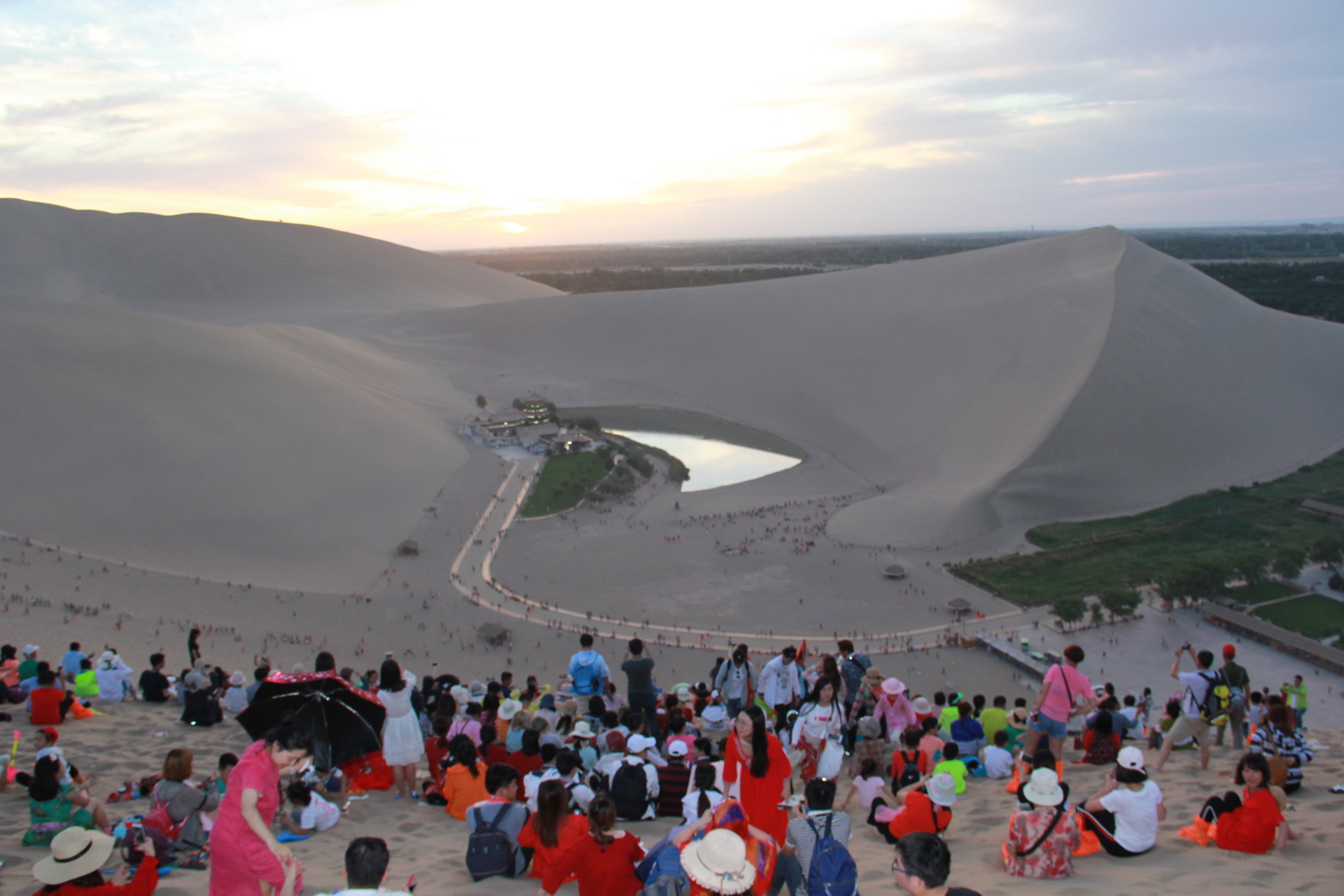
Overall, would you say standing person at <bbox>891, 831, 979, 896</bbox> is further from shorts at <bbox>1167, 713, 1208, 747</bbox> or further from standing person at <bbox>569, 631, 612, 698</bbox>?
shorts at <bbox>1167, 713, 1208, 747</bbox>

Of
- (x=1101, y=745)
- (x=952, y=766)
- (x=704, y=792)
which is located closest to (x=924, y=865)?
(x=704, y=792)

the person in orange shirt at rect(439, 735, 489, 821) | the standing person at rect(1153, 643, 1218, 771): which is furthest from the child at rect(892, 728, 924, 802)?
the person in orange shirt at rect(439, 735, 489, 821)

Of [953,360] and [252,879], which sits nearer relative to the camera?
[252,879]

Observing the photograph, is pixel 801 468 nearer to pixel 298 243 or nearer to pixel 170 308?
pixel 170 308

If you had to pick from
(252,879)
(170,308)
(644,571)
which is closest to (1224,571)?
(644,571)

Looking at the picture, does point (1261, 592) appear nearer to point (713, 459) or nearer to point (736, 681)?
point (736, 681)

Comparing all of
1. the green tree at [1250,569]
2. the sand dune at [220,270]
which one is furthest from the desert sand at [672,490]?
the sand dune at [220,270]
